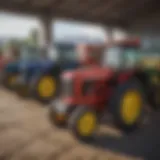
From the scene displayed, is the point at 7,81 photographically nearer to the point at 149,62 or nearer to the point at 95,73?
the point at 95,73

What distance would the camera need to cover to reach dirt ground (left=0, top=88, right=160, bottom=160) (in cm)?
72

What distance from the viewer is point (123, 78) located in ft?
3.02

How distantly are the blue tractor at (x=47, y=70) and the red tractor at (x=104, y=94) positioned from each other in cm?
3

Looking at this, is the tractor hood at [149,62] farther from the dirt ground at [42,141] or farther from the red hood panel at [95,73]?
the dirt ground at [42,141]

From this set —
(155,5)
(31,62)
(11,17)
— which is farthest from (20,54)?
(155,5)

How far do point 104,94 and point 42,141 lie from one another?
0.29m

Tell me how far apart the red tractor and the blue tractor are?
0.10 ft

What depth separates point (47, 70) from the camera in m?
0.88

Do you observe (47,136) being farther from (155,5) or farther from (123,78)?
(155,5)

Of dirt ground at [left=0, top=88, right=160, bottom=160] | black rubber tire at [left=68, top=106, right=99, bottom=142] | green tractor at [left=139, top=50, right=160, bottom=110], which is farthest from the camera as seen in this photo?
green tractor at [left=139, top=50, right=160, bottom=110]

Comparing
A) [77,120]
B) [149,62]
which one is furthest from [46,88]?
[149,62]

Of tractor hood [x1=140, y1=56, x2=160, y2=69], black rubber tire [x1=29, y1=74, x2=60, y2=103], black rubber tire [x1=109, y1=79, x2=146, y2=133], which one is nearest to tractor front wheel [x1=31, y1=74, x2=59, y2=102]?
black rubber tire [x1=29, y1=74, x2=60, y2=103]

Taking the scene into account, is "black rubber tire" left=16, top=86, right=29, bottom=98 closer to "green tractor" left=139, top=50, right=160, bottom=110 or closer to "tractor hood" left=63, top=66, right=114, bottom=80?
"tractor hood" left=63, top=66, right=114, bottom=80

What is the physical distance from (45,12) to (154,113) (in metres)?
0.53
